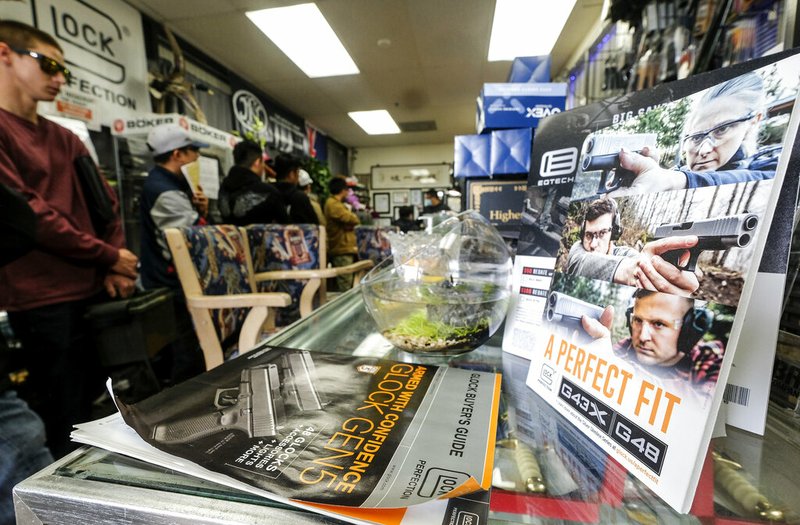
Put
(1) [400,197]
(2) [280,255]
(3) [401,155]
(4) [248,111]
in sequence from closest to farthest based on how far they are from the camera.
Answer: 1. (2) [280,255]
2. (4) [248,111]
3. (3) [401,155]
4. (1) [400,197]

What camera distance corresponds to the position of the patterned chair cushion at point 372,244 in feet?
9.64

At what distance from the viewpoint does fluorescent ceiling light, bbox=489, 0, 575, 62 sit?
2.87 meters

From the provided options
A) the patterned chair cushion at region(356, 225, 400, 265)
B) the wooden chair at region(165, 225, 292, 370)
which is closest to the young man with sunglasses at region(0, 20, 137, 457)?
the wooden chair at region(165, 225, 292, 370)

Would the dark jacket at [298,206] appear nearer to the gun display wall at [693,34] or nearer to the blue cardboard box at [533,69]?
the blue cardboard box at [533,69]

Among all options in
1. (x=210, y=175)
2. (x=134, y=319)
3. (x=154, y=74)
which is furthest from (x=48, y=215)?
(x=154, y=74)

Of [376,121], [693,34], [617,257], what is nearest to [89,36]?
[693,34]

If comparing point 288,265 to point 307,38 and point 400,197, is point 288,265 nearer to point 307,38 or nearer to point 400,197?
point 307,38

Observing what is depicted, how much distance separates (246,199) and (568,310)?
2080mm

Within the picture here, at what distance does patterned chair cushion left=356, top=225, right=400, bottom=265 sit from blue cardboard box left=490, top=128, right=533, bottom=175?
1966 mm

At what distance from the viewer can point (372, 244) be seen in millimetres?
2971

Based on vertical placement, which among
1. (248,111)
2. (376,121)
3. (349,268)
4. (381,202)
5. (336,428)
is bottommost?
(349,268)

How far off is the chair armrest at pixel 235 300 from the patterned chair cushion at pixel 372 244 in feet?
5.91

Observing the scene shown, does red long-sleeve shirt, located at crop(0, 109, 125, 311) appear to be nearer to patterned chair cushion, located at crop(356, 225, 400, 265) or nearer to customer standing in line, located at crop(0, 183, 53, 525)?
customer standing in line, located at crop(0, 183, 53, 525)

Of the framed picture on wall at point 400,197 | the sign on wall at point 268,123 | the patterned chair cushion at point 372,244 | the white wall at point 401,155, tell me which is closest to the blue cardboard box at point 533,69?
the patterned chair cushion at point 372,244
